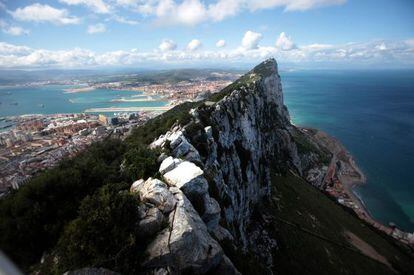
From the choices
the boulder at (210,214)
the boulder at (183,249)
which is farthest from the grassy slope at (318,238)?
the boulder at (183,249)

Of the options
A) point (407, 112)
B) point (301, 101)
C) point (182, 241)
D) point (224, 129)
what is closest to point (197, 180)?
point (182, 241)

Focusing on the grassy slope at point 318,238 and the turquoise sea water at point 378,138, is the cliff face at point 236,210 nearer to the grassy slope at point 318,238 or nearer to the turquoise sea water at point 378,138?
the grassy slope at point 318,238

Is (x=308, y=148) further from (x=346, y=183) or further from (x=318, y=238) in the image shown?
(x=318, y=238)

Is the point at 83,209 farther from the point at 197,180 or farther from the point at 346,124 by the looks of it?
the point at 346,124

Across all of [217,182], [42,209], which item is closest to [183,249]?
[42,209]

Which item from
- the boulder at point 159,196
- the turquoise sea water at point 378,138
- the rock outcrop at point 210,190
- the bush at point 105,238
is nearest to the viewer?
the bush at point 105,238

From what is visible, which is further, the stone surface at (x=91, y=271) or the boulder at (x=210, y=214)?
the boulder at (x=210, y=214)
